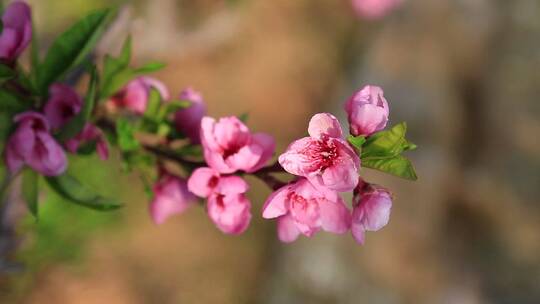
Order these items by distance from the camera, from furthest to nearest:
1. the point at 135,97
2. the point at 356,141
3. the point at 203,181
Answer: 1. the point at 135,97
2. the point at 203,181
3. the point at 356,141

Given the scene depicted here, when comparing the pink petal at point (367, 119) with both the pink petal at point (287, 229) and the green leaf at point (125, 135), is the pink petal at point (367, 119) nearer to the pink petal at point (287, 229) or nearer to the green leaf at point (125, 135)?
the pink petal at point (287, 229)

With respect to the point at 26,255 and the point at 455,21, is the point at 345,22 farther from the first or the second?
the point at 26,255

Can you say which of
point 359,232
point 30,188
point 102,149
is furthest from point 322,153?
point 30,188

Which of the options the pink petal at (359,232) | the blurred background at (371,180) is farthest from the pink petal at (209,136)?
the blurred background at (371,180)

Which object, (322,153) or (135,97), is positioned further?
(135,97)

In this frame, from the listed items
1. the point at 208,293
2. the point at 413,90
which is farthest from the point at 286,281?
the point at 413,90

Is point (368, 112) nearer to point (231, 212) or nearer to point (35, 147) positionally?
point (231, 212)

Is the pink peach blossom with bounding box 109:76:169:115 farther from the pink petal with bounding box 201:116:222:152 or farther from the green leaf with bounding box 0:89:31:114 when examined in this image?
the pink petal with bounding box 201:116:222:152
